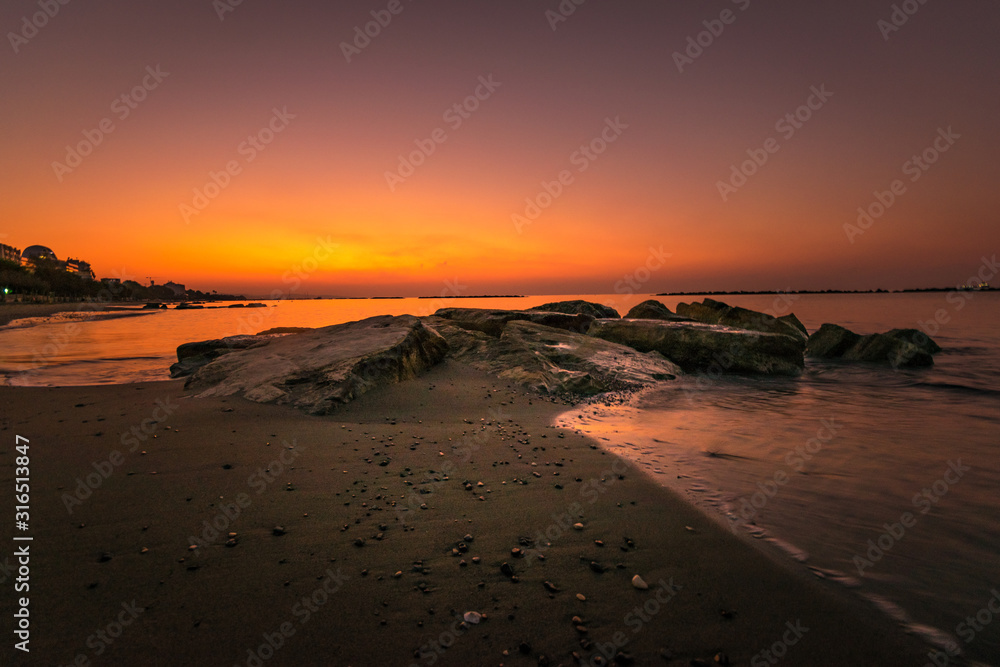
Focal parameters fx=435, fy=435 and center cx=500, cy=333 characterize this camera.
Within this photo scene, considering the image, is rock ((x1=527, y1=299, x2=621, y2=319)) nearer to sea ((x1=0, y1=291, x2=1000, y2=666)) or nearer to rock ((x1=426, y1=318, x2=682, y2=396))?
rock ((x1=426, y1=318, x2=682, y2=396))

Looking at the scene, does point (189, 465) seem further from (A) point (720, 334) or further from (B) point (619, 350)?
(A) point (720, 334)

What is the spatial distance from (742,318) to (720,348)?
25.2ft

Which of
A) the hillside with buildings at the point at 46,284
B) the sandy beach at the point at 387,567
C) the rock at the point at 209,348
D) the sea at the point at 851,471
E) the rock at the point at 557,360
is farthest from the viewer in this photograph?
Answer: the hillside with buildings at the point at 46,284

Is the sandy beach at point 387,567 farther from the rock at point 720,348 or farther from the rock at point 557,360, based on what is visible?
the rock at point 720,348

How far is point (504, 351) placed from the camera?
36.1 ft

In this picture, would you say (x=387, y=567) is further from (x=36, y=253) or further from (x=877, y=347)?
(x=36, y=253)

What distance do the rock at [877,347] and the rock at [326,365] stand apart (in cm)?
1612

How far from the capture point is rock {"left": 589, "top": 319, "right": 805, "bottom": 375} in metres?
13.5

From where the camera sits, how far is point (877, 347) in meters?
16.3

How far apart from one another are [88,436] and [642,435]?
7.52m

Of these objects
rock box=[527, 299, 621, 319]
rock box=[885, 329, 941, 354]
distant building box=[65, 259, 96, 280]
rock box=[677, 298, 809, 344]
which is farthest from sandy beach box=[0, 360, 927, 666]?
distant building box=[65, 259, 96, 280]

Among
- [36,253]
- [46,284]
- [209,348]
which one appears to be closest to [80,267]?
[36,253]

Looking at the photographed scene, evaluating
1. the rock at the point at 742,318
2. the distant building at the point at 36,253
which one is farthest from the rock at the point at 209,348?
the distant building at the point at 36,253

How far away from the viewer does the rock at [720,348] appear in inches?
531
